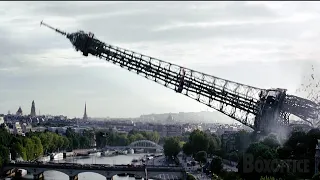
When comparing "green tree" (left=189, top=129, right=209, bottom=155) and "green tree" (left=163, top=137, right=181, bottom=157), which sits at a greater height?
"green tree" (left=189, top=129, right=209, bottom=155)

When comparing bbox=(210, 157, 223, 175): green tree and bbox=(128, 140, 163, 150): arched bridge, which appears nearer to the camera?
bbox=(210, 157, 223, 175): green tree

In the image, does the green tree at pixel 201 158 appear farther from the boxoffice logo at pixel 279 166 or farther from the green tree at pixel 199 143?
the boxoffice logo at pixel 279 166

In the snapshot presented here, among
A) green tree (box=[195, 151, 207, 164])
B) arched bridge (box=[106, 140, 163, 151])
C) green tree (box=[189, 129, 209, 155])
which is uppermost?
green tree (box=[189, 129, 209, 155])

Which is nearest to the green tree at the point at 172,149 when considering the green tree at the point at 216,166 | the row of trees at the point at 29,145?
the row of trees at the point at 29,145

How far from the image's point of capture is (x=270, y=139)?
104 feet

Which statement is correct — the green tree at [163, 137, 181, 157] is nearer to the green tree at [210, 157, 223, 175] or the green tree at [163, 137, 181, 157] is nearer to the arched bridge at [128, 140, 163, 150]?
the green tree at [210, 157, 223, 175]

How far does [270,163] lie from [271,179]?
4.34m

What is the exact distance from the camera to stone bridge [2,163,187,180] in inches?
1681

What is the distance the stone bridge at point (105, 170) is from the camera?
42688mm

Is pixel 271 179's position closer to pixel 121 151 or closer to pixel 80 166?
pixel 80 166

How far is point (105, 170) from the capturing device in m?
45.7

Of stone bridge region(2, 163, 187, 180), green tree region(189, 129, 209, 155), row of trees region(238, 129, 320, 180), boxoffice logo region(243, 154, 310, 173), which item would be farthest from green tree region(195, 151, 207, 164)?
boxoffice logo region(243, 154, 310, 173)

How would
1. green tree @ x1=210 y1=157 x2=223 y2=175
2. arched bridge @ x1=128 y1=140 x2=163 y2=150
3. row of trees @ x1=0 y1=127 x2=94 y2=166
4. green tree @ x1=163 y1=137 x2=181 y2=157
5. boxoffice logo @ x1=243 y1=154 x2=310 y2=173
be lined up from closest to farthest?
boxoffice logo @ x1=243 y1=154 x2=310 y2=173, green tree @ x1=210 y1=157 x2=223 y2=175, row of trees @ x1=0 y1=127 x2=94 y2=166, green tree @ x1=163 y1=137 x2=181 y2=157, arched bridge @ x1=128 y1=140 x2=163 y2=150

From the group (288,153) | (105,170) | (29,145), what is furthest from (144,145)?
(288,153)
